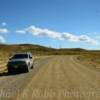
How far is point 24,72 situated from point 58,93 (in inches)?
558

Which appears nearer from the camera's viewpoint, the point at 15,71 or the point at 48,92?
the point at 48,92

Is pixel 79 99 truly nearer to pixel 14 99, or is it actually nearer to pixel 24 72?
pixel 14 99

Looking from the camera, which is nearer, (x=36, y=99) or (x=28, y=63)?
(x=36, y=99)

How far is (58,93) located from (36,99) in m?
1.78

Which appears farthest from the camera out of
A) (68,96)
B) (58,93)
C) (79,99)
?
(58,93)

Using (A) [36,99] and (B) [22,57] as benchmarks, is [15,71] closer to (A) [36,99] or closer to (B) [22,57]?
(B) [22,57]

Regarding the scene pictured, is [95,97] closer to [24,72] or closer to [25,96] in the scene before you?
[25,96]

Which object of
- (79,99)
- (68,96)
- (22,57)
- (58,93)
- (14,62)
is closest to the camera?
(79,99)

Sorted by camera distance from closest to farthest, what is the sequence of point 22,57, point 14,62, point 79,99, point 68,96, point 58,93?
point 79,99 < point 68,96 < point 58,93 < point 14,62 < point 22,57

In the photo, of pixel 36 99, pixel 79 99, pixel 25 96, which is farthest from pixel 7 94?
pixel 79 99

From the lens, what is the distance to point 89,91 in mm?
13914

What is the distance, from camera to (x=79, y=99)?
11.7m

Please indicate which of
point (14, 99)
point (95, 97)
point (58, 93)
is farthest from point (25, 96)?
point (95, 97)

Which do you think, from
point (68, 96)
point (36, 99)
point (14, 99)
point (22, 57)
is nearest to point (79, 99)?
point (68, 96)
